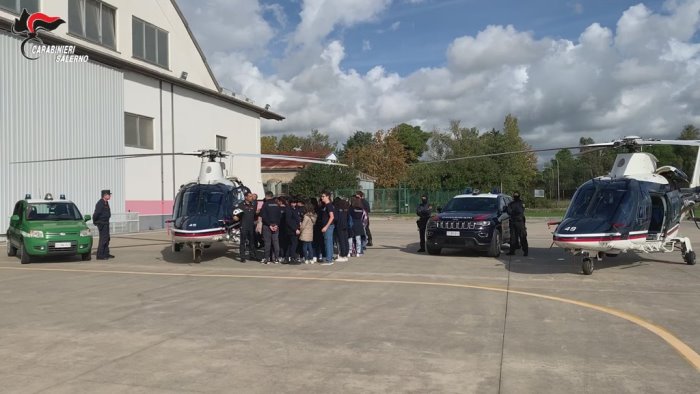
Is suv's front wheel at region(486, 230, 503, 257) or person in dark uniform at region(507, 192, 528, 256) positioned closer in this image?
suv's front wheel at region(486, 230, 503, 257)

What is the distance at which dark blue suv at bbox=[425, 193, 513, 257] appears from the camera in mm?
14938

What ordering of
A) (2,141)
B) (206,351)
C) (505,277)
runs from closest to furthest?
(206,351) < (505,277) < (2,141)

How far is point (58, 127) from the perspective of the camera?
74.5 feet

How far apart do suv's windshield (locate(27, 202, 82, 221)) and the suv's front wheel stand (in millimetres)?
11184

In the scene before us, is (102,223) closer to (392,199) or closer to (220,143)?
(220,143)

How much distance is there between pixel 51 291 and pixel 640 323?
9.47m

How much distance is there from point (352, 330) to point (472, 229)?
856 cm

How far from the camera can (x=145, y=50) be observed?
29312 mm

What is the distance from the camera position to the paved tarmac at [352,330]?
5.16 meters

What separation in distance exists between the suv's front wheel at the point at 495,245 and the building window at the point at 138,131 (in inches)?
738

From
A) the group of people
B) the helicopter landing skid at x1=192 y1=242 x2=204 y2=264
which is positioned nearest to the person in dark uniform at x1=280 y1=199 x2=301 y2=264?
the group of people

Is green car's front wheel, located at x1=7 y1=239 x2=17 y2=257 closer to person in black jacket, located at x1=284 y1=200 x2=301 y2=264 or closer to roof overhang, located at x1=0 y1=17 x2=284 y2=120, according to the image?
person in black jacket, located at x1=284 y1=200 x2=301 y2=264

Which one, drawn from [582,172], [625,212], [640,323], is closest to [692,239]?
[625,212]

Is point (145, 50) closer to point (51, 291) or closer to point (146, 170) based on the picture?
point (146, 170)
